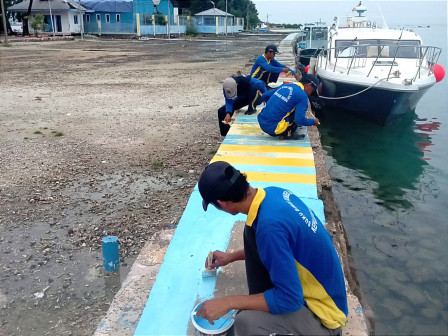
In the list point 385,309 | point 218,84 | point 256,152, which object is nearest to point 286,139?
point 256,152

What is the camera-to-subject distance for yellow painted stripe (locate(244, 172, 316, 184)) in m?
4.76

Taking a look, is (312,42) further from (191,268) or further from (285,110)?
(191,268)

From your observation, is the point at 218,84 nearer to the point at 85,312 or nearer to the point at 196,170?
the point at 196,170

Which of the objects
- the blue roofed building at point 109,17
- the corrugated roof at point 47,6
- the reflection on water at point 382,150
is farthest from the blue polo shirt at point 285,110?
the blue roofed building at point 109,17

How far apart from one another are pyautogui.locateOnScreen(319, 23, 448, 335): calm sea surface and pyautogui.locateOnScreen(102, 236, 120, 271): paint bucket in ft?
7.57

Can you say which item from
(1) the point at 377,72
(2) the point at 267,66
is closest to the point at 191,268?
(2) the point at 267,66

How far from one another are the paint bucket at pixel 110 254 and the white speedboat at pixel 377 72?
21.7ft

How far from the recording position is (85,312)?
10.9 ft

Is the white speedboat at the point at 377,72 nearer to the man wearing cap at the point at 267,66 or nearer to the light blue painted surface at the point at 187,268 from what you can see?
the man wearing cap at the point at 267,66

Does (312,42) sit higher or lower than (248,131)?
higher

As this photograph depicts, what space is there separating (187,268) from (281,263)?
4.82ft

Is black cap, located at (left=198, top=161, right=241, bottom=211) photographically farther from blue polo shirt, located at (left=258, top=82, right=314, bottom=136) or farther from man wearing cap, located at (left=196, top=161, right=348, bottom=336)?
blue polo shirt, located at (left=258, top=82, right=314, bottom=136)

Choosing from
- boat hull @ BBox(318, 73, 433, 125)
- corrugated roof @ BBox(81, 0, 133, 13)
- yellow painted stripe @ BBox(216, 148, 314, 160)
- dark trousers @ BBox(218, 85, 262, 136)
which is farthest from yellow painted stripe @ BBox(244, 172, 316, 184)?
corrugated roof @ BBox(81, 0, 133, 13)

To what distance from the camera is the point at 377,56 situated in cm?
1016
